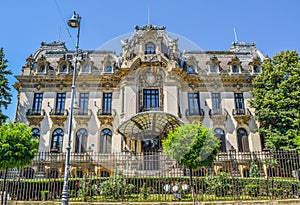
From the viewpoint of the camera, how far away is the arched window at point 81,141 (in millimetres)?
27461

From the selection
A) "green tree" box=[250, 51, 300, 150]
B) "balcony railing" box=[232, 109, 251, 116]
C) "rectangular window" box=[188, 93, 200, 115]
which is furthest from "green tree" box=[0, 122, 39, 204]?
"balcony railing" box=[232, 109, 251, 116]

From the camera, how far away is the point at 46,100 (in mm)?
29109

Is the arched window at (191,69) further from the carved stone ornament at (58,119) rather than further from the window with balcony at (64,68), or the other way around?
the carved stone ornament at (58,119)

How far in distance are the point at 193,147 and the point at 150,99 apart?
15.0 m

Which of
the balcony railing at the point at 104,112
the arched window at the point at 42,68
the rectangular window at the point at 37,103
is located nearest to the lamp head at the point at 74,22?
the balcony railing at the point at 104,112

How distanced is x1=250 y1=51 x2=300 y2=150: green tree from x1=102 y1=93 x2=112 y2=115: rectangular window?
15.2 m

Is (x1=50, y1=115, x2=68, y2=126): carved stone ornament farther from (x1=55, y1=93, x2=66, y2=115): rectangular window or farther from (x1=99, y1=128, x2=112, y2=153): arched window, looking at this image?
(x1=99, y1=128, x2=112, y2=153): arched window

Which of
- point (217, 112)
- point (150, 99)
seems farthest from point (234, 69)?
point (150, 99)

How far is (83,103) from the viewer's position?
29156mm

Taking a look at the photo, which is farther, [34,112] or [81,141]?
[34,112]

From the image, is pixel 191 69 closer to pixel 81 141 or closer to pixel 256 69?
pixel 256 69

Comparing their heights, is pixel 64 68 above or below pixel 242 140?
above

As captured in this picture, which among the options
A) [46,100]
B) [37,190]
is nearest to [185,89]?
[46,100]

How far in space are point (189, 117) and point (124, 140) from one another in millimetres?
7309
